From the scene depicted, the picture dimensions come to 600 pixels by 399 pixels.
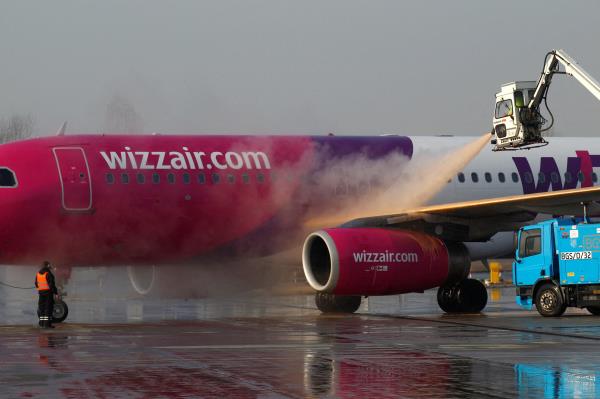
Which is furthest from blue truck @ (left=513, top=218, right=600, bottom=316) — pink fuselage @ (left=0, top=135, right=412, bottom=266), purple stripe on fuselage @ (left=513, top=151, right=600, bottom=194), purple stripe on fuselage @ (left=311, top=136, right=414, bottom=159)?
pink fuselage @ (left=0, top=135, right=412, bottom=266)

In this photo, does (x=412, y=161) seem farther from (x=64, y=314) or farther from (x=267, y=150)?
(x=64, y=314)

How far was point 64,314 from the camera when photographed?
21.9 metres

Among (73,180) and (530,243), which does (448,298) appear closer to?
(530,243)

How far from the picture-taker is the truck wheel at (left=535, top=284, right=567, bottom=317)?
75.1 feet

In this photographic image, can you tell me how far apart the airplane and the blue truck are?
0.53m

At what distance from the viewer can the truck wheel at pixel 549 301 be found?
75.1 feet

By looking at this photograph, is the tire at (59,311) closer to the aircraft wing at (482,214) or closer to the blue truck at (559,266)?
the aircraft wing at (482,214)

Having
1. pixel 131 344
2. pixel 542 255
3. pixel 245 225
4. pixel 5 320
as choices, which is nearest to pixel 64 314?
pixel 5 320

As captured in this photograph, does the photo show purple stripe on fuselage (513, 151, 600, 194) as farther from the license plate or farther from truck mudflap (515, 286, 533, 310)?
the license plate

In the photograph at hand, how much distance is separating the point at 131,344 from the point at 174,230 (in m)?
7.18

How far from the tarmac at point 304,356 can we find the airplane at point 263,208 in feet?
3.99

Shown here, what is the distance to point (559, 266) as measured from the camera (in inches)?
912

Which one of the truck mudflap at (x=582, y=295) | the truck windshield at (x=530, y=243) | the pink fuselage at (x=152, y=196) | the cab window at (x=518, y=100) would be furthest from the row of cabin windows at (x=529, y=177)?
the truck mudflap at (x=582, y=295)

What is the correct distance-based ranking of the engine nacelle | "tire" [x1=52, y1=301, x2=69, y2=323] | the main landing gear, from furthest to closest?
the main landing gear
the engine nacelle
"tire" [x1=52, y1=301, x2=69, y2=323]
